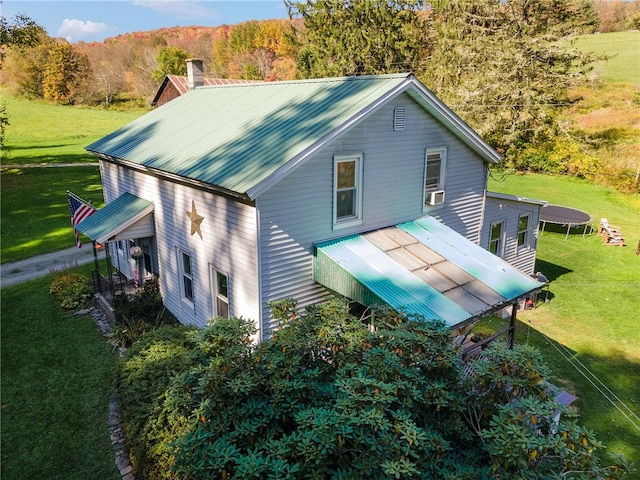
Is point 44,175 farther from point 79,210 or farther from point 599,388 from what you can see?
point 599,388

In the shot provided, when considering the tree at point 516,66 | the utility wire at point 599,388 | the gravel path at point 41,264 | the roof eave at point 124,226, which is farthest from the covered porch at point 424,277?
the tree at point 516,66

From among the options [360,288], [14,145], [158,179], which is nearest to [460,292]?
[360,288]

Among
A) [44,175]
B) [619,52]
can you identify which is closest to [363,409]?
[44,175]

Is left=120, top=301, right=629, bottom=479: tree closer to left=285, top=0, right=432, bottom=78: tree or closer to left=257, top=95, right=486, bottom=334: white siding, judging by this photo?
left=257, top=95, right=486, bottom=334: white siding

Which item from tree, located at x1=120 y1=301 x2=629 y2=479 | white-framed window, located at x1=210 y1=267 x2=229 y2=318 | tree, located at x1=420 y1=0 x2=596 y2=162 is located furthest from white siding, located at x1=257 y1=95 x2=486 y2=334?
tree, located at x1=420 y1=0 x2=596 y2=162

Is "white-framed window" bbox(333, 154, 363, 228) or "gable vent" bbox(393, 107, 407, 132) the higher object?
"gable vent" bbox(393, 107, 407, 132)

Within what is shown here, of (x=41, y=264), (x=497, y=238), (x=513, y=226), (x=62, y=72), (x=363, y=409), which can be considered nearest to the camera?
(x=363, y=409)

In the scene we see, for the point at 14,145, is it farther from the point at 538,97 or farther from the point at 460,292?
the point at 460,292
